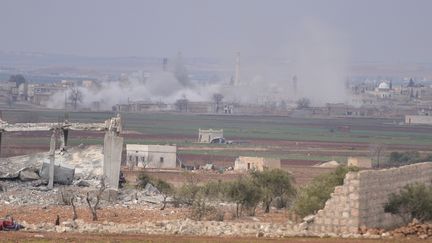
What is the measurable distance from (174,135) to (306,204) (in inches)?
2909

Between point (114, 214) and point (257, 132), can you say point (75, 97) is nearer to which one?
point (257, 132)

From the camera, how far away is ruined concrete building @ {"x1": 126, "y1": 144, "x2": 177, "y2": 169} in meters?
63.9

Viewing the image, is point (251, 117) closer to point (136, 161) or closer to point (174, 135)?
point (174, 135)

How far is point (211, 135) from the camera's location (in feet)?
317

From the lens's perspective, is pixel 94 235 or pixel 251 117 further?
pixel 251 117

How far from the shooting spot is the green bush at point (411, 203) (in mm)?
24719

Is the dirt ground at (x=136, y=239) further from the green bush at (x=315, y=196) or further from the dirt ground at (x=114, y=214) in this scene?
the dirt ground at (x=114, y=214)

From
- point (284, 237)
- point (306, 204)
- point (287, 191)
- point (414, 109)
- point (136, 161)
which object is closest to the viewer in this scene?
point (284, 237)

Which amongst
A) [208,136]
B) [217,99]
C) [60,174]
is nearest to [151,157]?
[60,174]

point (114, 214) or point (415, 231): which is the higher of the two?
point (415, 231)

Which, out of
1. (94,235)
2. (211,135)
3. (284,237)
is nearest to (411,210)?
(284,237)

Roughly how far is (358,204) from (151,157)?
41.1 meters

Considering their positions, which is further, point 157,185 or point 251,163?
point 251,163

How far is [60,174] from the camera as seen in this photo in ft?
120
